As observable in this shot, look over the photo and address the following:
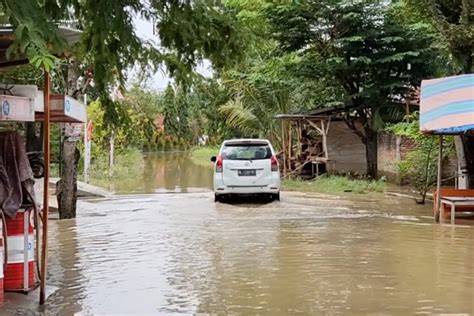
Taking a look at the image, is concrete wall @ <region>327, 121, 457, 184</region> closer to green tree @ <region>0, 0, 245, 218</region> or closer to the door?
the door

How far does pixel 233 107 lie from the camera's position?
3003 cm

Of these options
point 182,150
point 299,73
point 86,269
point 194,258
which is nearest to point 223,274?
point 194,258

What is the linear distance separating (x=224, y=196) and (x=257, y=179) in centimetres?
135

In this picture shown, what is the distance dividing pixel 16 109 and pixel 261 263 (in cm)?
386

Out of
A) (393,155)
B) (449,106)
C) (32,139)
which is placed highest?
(449,106)

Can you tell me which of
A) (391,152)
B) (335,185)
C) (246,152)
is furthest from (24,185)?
(391,152)

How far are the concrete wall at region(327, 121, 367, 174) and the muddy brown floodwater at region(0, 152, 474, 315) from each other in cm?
1070

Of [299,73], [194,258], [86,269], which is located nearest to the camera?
[86,269]

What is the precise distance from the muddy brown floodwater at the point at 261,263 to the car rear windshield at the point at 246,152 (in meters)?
1.87

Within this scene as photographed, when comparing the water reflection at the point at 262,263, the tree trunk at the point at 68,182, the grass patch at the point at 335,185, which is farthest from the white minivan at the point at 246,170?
the grass patch at the point at 335,185

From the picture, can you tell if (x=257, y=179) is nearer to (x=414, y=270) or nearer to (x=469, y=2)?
(x=469, y=2)

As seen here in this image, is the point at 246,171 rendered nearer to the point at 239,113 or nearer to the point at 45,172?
the point at 45,172

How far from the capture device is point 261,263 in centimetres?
842

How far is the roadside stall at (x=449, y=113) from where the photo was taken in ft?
37.3
